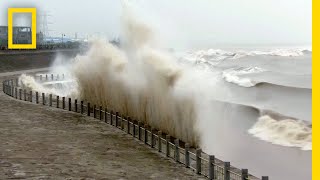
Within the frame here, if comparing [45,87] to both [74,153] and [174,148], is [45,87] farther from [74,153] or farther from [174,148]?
[174,148]

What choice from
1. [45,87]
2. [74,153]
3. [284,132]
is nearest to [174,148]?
[74,153]

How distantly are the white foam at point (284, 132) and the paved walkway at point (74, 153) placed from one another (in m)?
10.1

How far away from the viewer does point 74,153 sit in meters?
16.0

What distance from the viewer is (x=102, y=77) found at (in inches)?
1284

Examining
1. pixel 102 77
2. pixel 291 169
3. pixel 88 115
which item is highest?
pixel 102 77

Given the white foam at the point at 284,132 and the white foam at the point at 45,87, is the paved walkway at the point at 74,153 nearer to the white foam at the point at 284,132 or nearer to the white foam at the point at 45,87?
the white foam at the point at 284,132

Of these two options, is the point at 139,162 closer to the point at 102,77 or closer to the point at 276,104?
the point at 102,77

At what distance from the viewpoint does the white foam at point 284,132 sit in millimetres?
25500

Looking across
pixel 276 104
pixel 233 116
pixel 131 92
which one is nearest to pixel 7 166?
pixel 131 92

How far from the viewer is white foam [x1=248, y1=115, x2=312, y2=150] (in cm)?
2550

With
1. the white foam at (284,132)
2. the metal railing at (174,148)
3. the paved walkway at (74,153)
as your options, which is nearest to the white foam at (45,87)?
the metal railing at (174,148)

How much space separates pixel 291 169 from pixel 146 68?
14069 millimetres

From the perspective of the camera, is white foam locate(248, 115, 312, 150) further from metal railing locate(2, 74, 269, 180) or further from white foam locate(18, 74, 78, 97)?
white foam locate(18, 74, 78, 97)

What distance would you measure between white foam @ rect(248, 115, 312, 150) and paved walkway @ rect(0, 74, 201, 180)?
10.1 metres
